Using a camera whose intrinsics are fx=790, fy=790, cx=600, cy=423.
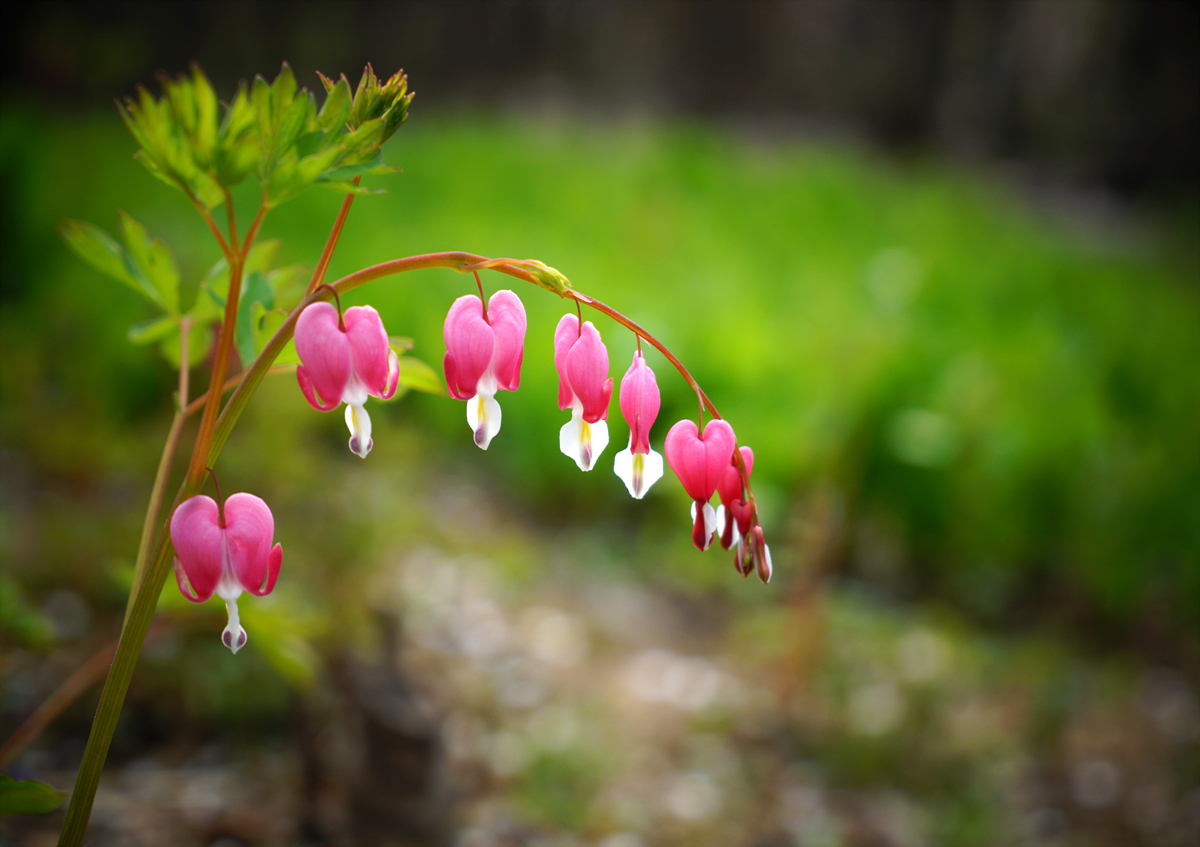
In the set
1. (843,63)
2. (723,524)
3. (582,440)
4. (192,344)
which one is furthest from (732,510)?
(843,63)

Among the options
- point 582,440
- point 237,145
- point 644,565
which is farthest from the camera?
point 644,565

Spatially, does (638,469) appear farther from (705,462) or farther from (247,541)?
(247,541)

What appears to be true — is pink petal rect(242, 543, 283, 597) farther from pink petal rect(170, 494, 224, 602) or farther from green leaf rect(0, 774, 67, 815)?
green leaf rect(0, 774, 67, 815)

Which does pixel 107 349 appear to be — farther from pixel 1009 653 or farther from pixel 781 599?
pixel 1009 653

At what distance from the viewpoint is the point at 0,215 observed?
7.94 ft

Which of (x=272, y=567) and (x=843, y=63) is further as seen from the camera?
(x=843, y=63)

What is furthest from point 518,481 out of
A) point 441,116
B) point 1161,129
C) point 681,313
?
point 1161,129

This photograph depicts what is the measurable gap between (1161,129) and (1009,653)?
971 centimetres

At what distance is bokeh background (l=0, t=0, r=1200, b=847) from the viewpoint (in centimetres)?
144

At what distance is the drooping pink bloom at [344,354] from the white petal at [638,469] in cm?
20

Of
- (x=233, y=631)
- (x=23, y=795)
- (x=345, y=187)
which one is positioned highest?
(x=345, y=187)

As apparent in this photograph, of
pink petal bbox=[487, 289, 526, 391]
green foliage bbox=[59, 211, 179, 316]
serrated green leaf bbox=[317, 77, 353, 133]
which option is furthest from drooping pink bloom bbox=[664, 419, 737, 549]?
green foliage bbox=[59, 211, 179, 316]

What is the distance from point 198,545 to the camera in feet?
1.84

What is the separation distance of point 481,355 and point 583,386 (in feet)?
0.27
